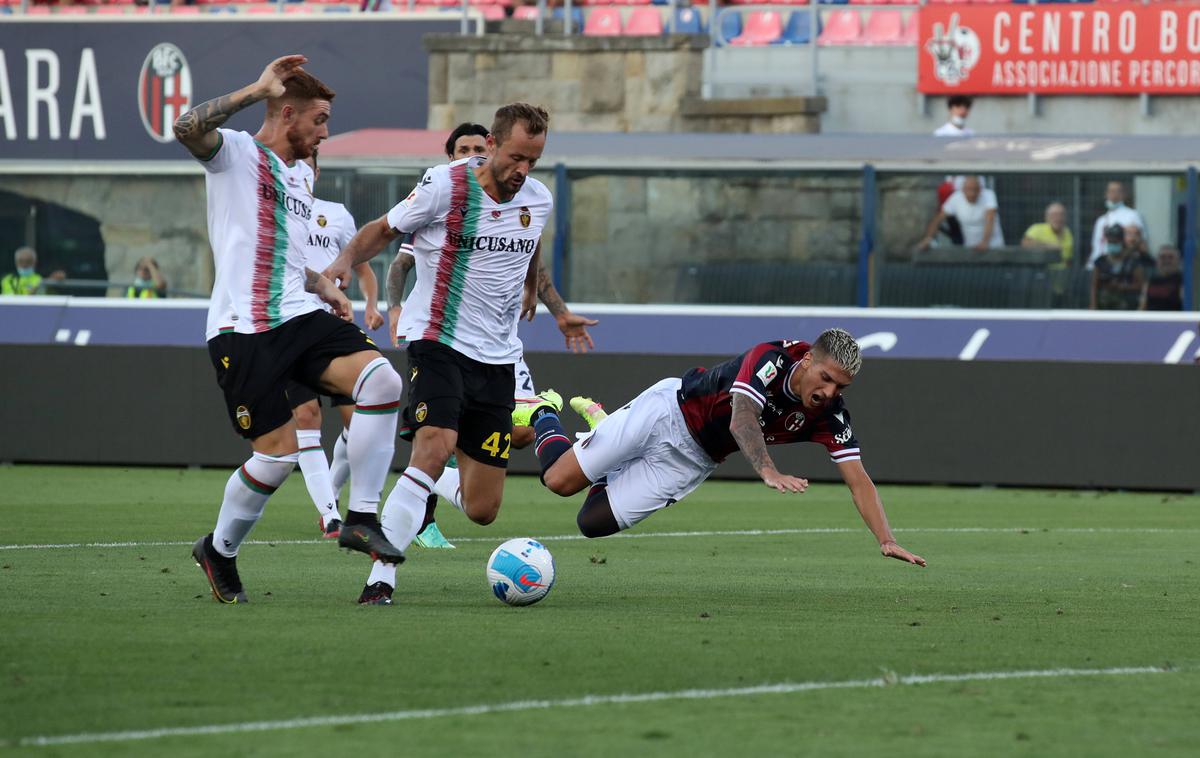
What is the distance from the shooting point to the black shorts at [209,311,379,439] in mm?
7977

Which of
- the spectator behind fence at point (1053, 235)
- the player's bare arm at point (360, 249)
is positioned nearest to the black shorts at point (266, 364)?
the player's bare arm at point (360, 249)

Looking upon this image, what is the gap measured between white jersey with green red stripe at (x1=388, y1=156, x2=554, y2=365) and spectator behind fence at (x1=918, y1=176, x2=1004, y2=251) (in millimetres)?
12400

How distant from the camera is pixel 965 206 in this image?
2089 cm

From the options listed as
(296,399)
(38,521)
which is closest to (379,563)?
(296,399)

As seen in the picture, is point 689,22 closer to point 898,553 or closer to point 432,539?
point 432,539

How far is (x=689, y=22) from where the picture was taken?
27.0 meters

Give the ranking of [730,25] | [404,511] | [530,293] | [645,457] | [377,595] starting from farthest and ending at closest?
[730,25] < [530,293] < [645,457] < [404,511] < [377,595]

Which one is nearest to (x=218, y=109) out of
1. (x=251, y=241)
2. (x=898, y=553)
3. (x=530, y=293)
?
(x=251, y=241)

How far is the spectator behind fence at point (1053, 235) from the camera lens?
20391 millimetres

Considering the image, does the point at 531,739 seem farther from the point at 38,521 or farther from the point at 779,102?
the point at 779,102

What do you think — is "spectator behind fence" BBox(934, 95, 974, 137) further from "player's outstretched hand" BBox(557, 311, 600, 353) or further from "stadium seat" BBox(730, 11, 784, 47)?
"player's outstretched hand" BBox(557, 311, 600, 353)

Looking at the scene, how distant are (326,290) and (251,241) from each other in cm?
40

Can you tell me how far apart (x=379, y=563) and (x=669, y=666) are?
1918 millimetres

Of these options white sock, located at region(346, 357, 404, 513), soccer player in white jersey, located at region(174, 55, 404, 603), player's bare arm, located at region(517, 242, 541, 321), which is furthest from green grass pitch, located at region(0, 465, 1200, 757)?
player's bare arm, located at region(517, 242, 541, 321)
